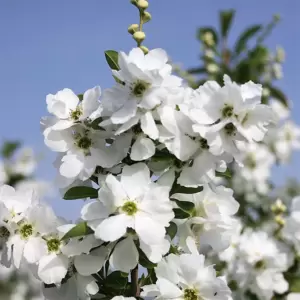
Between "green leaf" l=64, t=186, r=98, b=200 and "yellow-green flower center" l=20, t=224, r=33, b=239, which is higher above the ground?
"green leaf" l=64, t=186, r=98, b=200

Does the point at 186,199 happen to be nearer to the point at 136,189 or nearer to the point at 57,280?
the point at 136,189

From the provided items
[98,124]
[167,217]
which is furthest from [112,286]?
[98,124]

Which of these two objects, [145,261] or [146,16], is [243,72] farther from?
[145,261]

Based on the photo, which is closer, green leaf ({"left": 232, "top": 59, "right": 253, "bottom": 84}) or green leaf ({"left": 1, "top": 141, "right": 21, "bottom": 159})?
green leaf ({"left": 232, "top": 59, "right": 253, "bottom": 84})

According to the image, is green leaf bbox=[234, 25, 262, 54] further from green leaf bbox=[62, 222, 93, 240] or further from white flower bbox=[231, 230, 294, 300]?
green leaf bbox=[62, 222, 93, 240]

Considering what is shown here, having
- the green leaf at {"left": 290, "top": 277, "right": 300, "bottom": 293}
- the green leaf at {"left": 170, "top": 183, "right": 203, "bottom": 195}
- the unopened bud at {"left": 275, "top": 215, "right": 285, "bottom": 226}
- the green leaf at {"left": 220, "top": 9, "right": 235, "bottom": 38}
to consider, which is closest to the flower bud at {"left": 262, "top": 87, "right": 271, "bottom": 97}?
the green leaf at {"left": 220, "top": 9, "right": 235, "bottom": 38}

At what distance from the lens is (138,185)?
136cm

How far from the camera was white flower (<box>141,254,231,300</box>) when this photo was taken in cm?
139

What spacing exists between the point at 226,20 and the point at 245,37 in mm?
276

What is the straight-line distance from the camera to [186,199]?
1.49 metres

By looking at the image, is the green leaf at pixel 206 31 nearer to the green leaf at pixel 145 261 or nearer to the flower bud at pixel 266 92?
the flower bud at pixel 266 92

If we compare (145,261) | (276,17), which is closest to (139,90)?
(145,261)

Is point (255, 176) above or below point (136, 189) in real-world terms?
below

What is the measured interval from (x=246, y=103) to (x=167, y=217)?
11.5 inches
